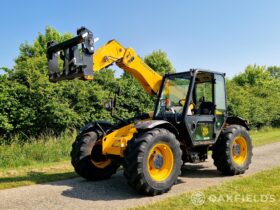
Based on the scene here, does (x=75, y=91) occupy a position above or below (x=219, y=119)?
above

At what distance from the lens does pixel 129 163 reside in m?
6.00

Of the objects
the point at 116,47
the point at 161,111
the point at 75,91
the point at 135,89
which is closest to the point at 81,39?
the point at 116,47

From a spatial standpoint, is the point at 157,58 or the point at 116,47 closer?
the point at 116,47

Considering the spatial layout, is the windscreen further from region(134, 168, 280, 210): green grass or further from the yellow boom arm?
region(134, 168, 280, 210): green grass

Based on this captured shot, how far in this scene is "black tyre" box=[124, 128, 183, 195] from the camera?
5.98 metres

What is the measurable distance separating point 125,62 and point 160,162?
2.48m

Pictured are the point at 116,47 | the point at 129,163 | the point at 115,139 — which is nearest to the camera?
the point at 129,163

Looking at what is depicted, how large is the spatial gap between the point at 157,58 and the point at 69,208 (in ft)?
120

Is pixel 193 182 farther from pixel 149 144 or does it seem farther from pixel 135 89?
pixel 135 89

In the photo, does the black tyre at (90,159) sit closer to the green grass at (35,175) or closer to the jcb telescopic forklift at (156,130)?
the jcb telescopic forklift at (156,130)

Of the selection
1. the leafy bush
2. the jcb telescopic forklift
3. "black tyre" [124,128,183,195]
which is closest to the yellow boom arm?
the jcb telescopic forklift

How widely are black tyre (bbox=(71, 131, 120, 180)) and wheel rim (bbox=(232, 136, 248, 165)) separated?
2935 millimetres

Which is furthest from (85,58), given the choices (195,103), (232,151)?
(232,151)

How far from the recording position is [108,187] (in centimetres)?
698
